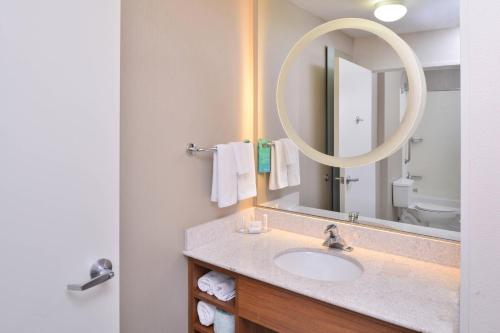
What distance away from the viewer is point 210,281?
4.87 ft

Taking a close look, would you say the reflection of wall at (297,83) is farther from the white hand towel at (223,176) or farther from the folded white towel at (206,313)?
the folded white towel at (206,313)

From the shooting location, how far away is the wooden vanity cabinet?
41.7 inches

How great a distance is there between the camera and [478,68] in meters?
0.79

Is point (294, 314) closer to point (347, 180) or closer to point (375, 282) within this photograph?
point (375, 282)

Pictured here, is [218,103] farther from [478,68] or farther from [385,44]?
[478,68]

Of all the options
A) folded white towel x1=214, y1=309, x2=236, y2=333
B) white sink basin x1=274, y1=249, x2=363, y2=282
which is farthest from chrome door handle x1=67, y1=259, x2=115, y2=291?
white sink basin x1=274, y1=249, x2=363, y2=282

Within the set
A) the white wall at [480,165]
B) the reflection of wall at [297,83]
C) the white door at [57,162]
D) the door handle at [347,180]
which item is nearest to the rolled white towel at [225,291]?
the white door at [57,162]

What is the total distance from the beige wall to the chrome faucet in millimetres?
571

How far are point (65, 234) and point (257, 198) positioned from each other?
117 cm

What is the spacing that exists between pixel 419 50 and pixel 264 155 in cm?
94

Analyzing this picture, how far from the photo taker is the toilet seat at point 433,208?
1.36 m

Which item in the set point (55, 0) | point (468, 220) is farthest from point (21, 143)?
point (468, 220)

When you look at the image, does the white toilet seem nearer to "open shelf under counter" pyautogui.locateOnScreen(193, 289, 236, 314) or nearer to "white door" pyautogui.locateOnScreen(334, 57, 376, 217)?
"white door" pyautogui.locateOnScreen(334, 57, 376, 217)

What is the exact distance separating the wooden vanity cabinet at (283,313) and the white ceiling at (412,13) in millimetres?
1225
